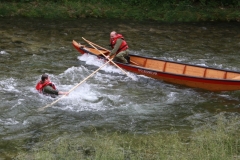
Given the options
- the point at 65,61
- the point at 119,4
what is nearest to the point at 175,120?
the point at 65,61

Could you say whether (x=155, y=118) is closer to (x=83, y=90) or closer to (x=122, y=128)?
(x=122, y=128)

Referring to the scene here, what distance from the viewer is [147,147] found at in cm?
912

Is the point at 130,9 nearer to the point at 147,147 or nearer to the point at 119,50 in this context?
the point at 119,50

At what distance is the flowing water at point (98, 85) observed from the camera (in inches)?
436

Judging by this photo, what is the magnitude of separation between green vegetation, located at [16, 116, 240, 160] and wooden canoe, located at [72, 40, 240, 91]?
300 centimetres

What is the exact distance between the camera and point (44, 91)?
1265cm

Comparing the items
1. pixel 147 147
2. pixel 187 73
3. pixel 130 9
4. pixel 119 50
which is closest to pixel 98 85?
pixel 119 50

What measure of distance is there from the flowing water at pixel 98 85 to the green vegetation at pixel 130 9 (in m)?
1.70

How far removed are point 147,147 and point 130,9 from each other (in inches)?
694

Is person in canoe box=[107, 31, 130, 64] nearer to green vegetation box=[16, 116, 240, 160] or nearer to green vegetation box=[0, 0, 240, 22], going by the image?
green vegetation box=[16, 116, 240, 160]

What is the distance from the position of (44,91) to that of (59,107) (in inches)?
30.7

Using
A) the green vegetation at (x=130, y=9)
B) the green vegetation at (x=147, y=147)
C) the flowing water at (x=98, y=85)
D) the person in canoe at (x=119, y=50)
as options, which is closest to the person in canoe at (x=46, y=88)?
the flowing water at (x=98, y=85)

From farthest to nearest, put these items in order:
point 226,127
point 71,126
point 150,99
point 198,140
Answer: point 150,99 < point 71,126 < point 226,127 < point 198,140

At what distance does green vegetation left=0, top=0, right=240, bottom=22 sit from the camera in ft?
81.3
